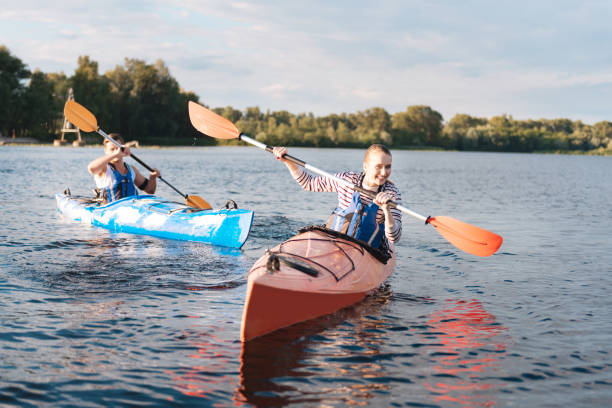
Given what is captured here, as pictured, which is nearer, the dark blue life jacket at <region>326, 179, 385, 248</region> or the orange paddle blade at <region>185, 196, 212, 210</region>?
the dark blue life jacket at <region>326, 179, 385, 248</region>

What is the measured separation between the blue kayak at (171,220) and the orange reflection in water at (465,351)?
3632mm

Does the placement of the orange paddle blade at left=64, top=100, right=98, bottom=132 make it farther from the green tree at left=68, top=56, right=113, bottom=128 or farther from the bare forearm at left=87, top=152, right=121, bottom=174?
the green tree at left=68, top=56, right=113, bottom=128

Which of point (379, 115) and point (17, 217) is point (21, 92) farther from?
point (379, 115)

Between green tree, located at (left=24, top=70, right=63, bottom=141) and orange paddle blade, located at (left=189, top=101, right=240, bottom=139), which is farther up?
green tree, located at (left=24, top=70, right=63, bottom=141)

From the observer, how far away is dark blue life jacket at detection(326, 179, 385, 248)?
5.85 m

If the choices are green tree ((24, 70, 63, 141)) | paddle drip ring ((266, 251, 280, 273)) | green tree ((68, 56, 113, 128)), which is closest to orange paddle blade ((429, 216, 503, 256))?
paddle drip ring ((266, 251, 280, 273))

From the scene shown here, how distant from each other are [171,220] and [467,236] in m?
4.78

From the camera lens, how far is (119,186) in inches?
379

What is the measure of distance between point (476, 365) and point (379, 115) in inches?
5333

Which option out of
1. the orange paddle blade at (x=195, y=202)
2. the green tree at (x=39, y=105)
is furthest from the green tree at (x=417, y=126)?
the orange paddle blade at (x=195, y=202)

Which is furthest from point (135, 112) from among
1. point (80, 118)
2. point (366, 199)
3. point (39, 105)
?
point (366, 199)

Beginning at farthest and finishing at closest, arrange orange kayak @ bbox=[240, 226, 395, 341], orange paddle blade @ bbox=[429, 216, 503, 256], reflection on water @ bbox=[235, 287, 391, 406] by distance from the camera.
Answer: orange paddle blade @ bbox=[429, 216, 503, 256], orange kayak @ bbox=[240, 226, 395, 341], reflection on water @ bbox=[235, 287, 391, 406]

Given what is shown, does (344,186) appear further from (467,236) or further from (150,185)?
(150,185)

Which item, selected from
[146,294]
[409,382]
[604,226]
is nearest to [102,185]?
[146,294]
